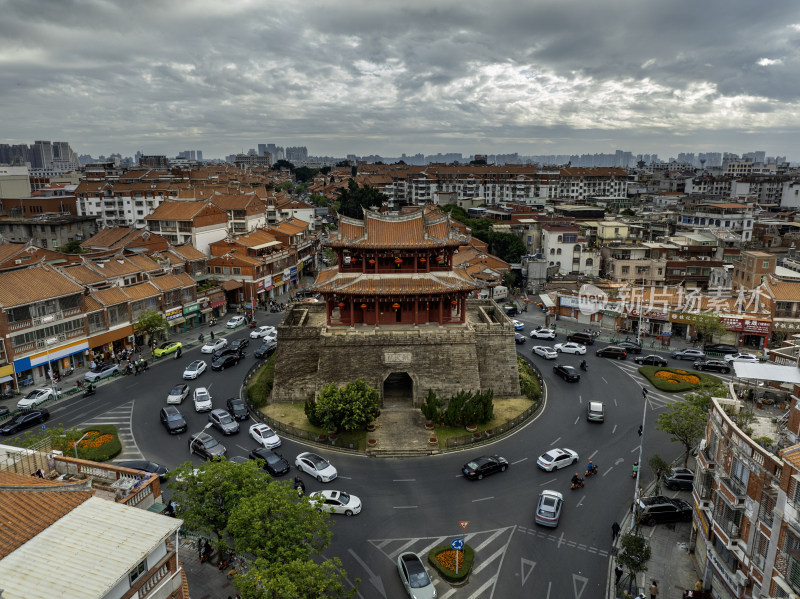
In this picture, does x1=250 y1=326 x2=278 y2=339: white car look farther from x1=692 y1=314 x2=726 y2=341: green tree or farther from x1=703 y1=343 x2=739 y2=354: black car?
x1=703 y1=343 x2=739 y2=354: black car

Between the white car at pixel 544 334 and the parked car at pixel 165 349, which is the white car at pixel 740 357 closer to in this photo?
the white car at pixel 544 334

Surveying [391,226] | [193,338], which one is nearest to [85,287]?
[193,338]

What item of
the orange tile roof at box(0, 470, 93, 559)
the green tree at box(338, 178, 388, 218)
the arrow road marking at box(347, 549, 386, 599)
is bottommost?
the arrow road marking at box(347, 549, 386, 599)

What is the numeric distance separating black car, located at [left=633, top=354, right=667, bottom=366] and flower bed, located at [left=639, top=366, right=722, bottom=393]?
100 centimetres

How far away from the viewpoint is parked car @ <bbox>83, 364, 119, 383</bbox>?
51562 millimetres

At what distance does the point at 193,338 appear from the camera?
66562mm

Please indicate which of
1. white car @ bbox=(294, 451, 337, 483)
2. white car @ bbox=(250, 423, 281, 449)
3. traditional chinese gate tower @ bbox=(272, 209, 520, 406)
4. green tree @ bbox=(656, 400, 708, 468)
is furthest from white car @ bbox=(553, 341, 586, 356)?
white car @ bbox=(250, 423, 281, 449)

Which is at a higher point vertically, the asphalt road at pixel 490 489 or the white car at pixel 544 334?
the white car at pixel 544 334

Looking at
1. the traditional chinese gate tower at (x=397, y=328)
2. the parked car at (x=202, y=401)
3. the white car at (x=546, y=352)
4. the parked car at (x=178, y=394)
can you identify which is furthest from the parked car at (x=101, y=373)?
the white car at (x=546, y=352)

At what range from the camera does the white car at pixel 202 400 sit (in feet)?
150

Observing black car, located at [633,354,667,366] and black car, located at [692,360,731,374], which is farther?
black car, located at [633,354,667,366]

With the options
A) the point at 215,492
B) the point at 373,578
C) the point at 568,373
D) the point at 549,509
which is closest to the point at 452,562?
the point at 373,578

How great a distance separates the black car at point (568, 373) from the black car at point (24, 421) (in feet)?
155

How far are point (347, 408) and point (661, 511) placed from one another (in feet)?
72.7
